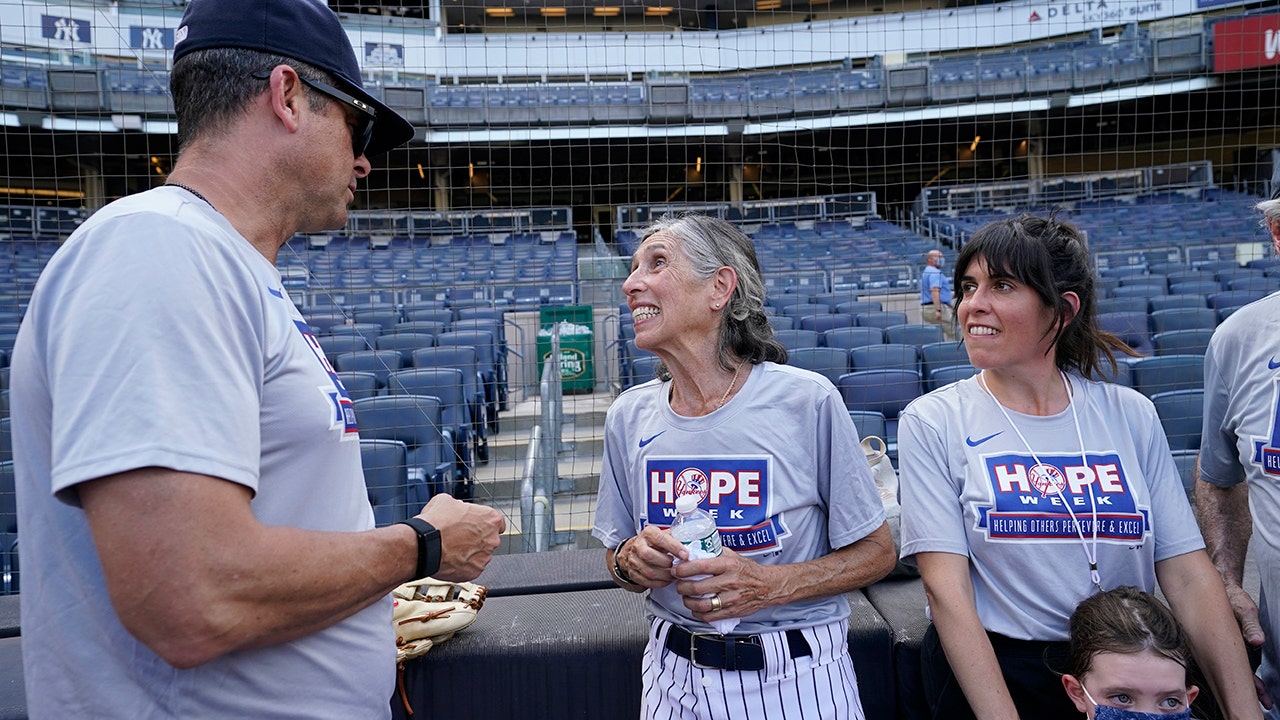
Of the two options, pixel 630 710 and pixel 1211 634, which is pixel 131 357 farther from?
pixel 1211 634

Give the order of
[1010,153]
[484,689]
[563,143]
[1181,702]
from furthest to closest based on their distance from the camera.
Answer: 1. [1010,153]
2. [563,143]
3. [484,689]
4. [1181,702]

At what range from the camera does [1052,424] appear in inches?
58.5

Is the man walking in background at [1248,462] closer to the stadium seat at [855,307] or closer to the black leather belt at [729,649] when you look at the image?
the black leather belt at [729,649]

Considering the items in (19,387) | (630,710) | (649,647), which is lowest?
(630,710)

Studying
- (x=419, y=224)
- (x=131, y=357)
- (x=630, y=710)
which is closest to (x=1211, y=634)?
(x=630, y=710)

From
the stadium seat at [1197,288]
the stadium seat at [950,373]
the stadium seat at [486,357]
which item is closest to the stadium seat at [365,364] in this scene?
the stadium seat at [486,357]

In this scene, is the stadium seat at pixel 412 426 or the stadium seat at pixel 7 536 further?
the stadium seat at pixel 412 426

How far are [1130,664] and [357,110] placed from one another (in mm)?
1440

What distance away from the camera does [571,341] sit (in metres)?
6.34

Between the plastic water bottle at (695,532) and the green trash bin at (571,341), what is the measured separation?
14.5 feet

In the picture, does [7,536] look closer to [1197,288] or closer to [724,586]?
[724,586]

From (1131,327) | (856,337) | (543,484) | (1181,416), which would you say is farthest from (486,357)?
(1131,327)

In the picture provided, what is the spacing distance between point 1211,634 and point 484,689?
4.72ft

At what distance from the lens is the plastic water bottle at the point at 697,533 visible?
1.28 m
